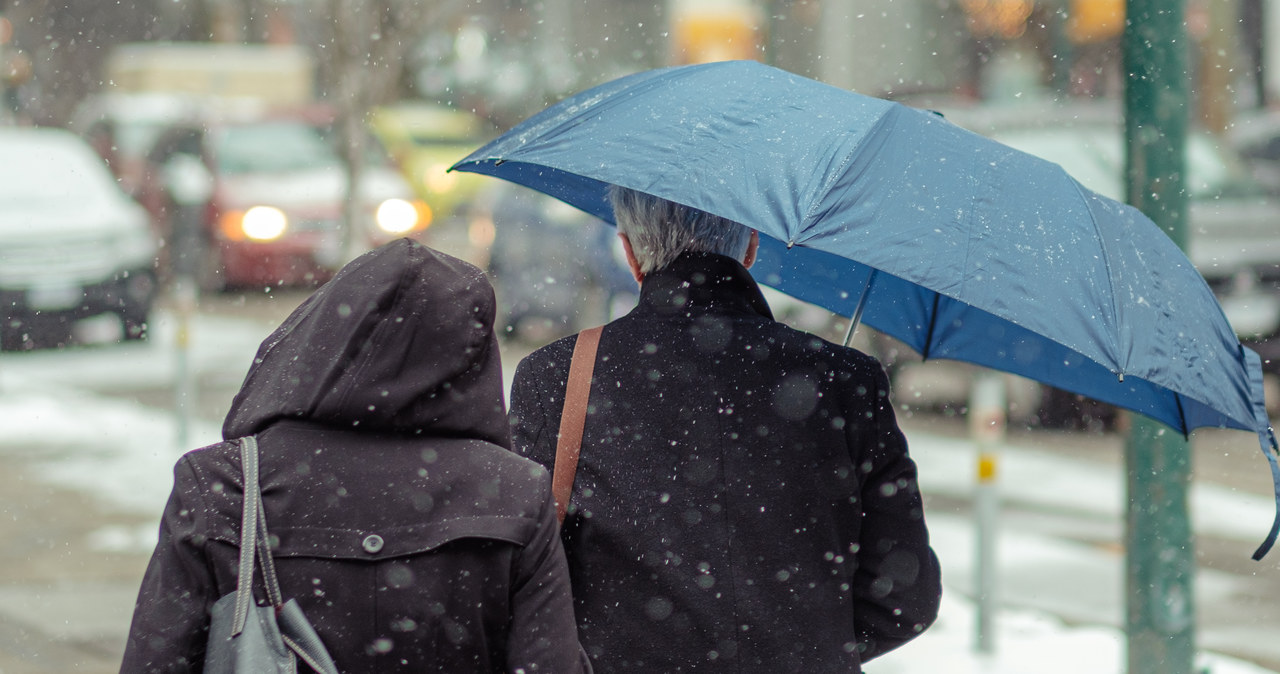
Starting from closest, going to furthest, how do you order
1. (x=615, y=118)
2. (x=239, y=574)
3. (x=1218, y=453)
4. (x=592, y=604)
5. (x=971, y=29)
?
(x=239, y=574)
(x=592, y=604)
(x=615, y=118)
(x=1218, y=453)
(x=971, y=29)

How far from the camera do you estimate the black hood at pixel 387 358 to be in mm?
2027

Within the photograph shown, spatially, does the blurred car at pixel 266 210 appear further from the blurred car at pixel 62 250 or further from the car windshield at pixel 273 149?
the blurred car at pixel 62 250

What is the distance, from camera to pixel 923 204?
7.98ft

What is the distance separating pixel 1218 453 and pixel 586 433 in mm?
7816

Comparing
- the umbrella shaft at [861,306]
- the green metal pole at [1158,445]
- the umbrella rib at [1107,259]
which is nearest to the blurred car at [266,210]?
the green metal pole at [1158,445]

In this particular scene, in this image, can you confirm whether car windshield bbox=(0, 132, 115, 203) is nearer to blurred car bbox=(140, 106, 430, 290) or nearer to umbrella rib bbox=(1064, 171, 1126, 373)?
blurred car bbox=(140, 106, 430, 290)

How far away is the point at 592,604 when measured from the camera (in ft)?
7.77

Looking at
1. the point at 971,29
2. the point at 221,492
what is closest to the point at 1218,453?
the point at 221,492

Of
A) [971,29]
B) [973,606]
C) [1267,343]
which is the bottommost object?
[973,606]

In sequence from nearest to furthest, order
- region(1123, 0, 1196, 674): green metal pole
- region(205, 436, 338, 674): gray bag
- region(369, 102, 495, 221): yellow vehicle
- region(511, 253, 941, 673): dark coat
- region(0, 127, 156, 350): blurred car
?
region(205, 436, 338, 674): gray bag → region(511, 253, 941, 673): dark coat → region(1123, 0, 1196, 674): green metal pole → region(0, 127, 156, 350): blurred car → region(369, 102, 495, 221): yellow vehicle

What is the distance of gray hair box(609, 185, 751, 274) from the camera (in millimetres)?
2504

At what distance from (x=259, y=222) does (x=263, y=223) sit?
4 centimetres

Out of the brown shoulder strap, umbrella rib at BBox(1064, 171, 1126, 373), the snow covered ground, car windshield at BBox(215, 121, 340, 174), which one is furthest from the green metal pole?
car windshield at BBox(215, 121, 340, 174)

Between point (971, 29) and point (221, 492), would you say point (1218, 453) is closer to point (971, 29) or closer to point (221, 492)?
point (221, 492)
